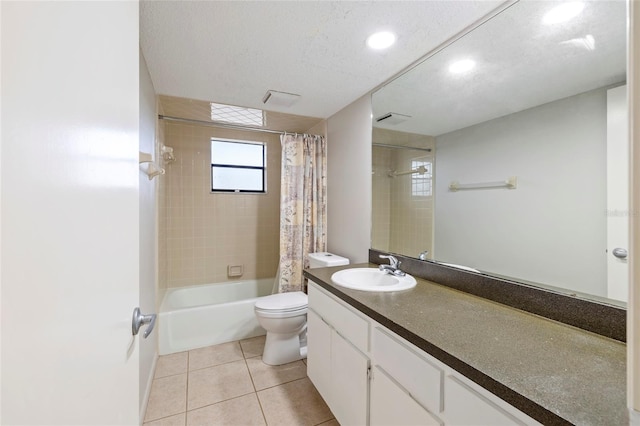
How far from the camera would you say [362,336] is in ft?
4.08

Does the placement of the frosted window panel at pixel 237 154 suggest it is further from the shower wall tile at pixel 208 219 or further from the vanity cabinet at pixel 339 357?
the vanity cabinet at pixel 339 357

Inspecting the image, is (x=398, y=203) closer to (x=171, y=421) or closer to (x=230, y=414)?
(x=230, y=414)

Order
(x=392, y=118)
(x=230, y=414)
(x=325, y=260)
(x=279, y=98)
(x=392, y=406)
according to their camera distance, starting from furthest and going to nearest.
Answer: (x=325, y=260)
(x=279, y=98)
(x=392, y=118)
(x=230, y=414)
(x=392, y=406)

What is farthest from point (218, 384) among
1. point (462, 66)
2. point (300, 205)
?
point (462, 66)

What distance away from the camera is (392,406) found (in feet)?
3.44

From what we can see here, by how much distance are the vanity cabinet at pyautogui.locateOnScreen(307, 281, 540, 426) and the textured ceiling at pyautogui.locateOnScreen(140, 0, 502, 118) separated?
4.79ft

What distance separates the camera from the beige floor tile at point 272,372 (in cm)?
193

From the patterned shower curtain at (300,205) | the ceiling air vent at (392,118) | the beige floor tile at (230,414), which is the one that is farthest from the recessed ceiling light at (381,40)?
the beige floor tile at (230,414)

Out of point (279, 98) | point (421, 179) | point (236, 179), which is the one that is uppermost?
point (279, 98)

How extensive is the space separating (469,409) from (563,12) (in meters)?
1.53

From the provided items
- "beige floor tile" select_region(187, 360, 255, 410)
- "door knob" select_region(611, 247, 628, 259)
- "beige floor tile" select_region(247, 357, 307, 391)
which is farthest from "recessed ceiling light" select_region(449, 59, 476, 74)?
"beige floor tile" select_region(187, 360, 255, 410)

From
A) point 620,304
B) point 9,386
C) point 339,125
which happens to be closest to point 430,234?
point 620,304

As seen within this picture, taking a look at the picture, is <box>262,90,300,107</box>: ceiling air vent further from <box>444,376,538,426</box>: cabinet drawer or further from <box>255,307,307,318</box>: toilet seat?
<box>444,376,538,426</box>: cabinet drawer

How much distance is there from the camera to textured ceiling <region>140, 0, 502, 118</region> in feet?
4.09
